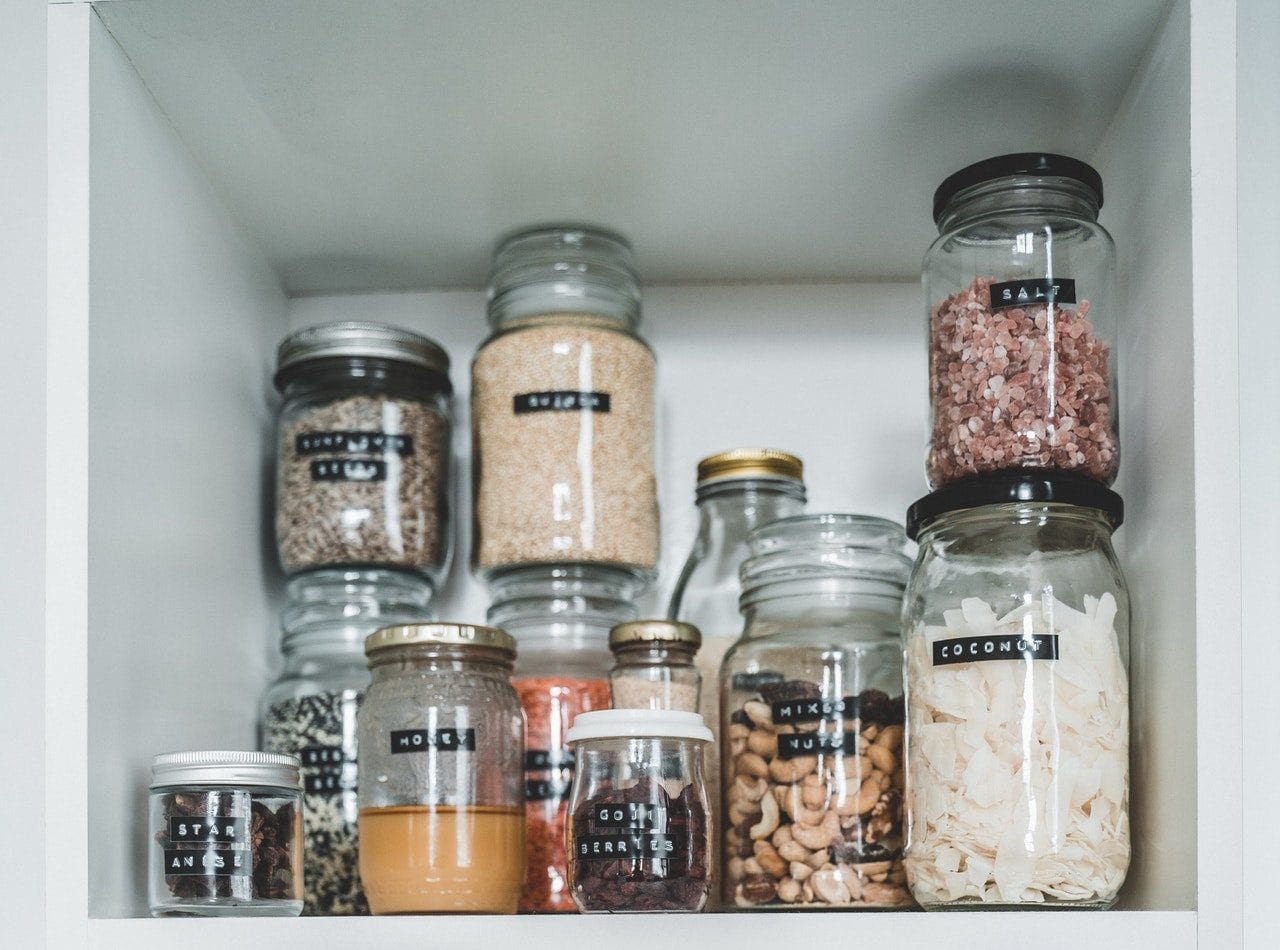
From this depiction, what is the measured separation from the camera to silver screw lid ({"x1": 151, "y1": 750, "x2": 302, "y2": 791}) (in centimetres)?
86

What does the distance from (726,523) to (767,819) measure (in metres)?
0.29

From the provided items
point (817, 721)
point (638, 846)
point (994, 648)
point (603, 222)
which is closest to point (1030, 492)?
point (994, 648)

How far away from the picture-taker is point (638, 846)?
0.85 m

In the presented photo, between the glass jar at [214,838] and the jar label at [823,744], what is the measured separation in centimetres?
33

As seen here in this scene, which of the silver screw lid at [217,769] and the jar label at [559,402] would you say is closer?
the silver screw lid at [217,769]

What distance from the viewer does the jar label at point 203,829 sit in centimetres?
86

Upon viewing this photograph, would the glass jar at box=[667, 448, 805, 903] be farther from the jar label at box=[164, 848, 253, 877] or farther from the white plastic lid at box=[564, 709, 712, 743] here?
the jar label at box=[164, 848, 253, 877]

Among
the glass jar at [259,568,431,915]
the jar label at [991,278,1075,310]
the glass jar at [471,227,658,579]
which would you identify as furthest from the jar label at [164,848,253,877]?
the jar label at [991,278,1075,310]

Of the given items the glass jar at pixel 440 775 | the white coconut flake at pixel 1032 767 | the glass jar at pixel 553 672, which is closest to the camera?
the white coconut flake at pixel 1032 767

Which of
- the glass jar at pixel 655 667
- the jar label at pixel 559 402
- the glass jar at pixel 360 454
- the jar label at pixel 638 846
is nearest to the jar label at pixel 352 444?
the glass jar at pixel 360 454

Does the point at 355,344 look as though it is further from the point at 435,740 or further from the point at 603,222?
the point at 435,740

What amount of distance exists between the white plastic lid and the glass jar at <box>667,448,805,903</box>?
0.21 meters

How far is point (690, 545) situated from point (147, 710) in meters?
0.48

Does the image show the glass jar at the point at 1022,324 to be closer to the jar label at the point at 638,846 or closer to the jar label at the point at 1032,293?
the jar label at the point at 1032,293
